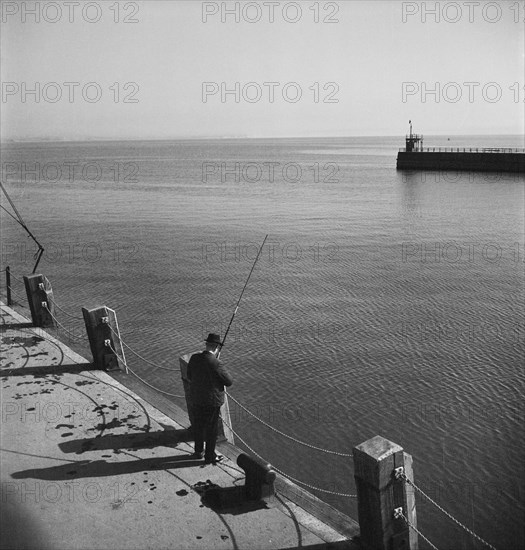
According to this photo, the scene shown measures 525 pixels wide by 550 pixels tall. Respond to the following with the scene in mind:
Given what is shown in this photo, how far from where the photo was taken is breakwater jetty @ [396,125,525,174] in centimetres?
7562

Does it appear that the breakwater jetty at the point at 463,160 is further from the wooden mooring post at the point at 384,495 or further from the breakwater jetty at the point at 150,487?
the wooden mooring post at the point at 384,495

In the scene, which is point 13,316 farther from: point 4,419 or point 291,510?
point 291,510

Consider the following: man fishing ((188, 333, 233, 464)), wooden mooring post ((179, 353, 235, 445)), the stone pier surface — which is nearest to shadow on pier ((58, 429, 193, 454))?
the stone pier surface

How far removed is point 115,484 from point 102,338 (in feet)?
12.9

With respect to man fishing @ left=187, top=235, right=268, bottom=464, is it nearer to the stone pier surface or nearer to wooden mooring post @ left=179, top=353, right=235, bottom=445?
the stone pier surface

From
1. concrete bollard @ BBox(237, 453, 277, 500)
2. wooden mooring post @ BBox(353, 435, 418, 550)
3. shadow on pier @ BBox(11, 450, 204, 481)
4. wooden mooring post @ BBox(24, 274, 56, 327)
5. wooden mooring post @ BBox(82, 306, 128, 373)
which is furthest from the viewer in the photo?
wooden mooring post @ BBox(24, 274, 56, 327)

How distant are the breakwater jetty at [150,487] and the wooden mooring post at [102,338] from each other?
80cm

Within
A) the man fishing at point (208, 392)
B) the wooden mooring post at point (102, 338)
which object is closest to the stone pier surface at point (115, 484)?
the man fishing at point (208, 392)

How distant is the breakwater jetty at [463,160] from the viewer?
75625 mm

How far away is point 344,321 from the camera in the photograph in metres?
18.4

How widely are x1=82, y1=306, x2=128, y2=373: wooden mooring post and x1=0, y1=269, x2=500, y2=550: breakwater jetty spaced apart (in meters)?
0.80

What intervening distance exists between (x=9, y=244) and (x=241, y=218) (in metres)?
15.9

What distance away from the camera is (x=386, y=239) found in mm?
34562

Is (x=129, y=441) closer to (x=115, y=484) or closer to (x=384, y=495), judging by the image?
(x=115, y=484)
